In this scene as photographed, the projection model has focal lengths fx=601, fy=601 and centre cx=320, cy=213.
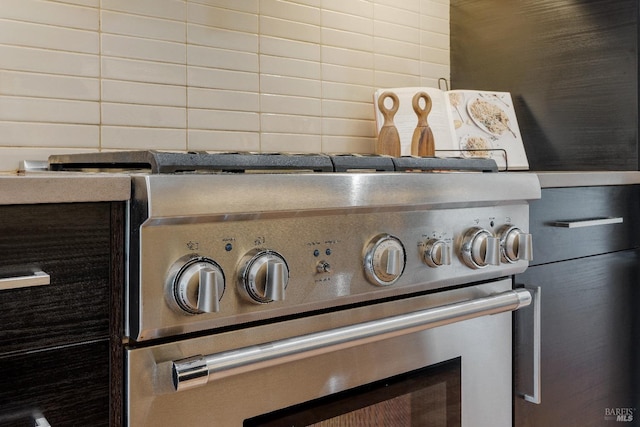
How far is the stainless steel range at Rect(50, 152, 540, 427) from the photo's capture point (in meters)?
0.68

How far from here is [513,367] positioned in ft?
3.77

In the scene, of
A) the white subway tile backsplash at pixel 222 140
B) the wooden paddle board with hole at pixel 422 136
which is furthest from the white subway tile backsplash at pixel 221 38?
the wooden paddle board with hole at pixel 422 136

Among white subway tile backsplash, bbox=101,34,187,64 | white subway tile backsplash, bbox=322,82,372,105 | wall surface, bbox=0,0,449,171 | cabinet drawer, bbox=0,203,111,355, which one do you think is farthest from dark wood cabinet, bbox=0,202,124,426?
white subway tile backsplash, bbox=322,82,372,105

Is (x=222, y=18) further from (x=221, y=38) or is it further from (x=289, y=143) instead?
(x=289, y=143)

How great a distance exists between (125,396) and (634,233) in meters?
1.30

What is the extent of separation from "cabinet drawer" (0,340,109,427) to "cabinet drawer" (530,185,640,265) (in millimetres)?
861

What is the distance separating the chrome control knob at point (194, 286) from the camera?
0.67m

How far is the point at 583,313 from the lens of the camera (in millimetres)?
1323

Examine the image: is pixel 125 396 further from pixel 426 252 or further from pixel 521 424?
pixel 521 424

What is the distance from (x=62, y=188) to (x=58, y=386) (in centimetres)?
21

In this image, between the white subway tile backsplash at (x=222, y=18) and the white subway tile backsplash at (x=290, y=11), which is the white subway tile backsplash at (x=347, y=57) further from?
the white subway tile backsplash at (x=222, y=18)

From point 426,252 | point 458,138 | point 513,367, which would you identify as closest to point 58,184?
point 426,252

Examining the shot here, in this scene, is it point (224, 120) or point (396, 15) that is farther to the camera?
point (396, 15)

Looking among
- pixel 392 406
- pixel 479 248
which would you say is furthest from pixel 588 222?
pixel 392 406
